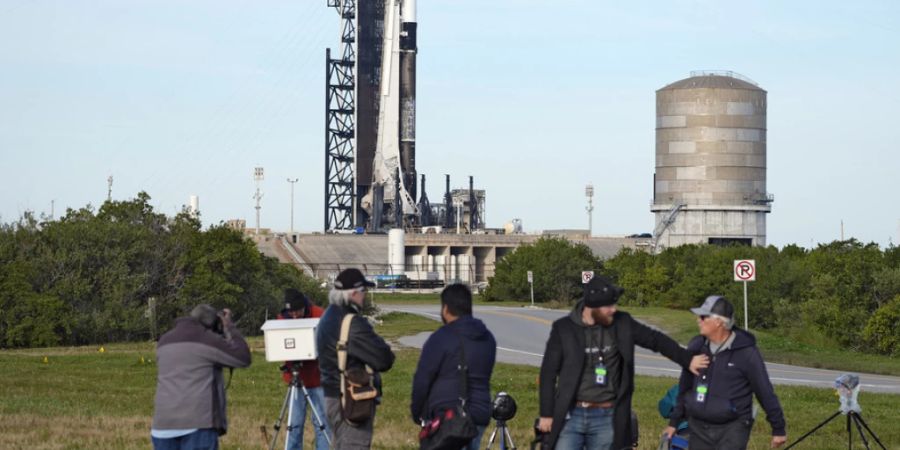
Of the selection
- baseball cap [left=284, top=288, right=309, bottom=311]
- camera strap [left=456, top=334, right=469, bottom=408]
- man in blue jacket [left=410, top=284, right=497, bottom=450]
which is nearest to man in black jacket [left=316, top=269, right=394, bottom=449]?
man in blue jacket [left=410, top=284, right=497, bottom=450]

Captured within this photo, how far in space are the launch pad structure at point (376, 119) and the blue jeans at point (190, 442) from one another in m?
126

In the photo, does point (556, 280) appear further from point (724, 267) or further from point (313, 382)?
point (313, 382)

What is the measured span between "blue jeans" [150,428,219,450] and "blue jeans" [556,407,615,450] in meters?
2.65

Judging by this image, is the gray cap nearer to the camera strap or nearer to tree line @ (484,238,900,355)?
the camera strap

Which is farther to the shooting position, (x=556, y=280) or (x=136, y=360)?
(x=556, y=280)

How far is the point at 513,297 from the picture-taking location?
104 m

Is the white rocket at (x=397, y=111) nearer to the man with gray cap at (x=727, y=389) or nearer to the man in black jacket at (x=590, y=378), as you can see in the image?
the man with gray cap at (x=727, y=389)

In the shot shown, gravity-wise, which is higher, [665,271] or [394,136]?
[394,136]

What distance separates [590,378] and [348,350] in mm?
1921

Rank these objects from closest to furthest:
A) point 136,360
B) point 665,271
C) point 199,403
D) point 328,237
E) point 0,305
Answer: point 199,403 → point 136,360 → point 0,305 → point 665,271 → point 328,237

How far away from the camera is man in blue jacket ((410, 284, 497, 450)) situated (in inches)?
455

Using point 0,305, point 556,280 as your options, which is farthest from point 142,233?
point 556,280

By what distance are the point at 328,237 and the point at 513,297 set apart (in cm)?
3575

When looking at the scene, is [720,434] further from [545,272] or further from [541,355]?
[545,272]
